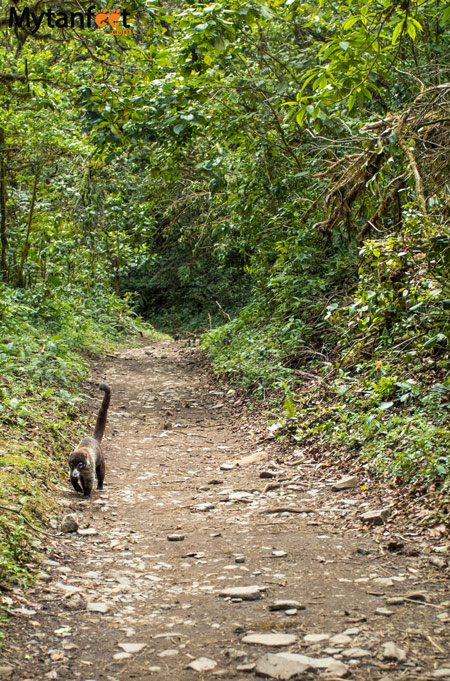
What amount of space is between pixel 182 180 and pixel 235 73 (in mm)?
6062

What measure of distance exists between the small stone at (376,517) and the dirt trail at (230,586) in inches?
2.0

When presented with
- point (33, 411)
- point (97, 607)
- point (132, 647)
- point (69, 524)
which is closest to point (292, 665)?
point (132, 647)

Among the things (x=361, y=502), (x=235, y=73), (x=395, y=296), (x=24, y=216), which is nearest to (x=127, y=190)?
(x=24, y=216)

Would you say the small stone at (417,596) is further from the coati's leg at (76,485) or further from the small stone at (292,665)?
the coati's leg at (76,485)

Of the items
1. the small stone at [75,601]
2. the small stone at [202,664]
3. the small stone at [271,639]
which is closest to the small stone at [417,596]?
the small stone at [271,639]

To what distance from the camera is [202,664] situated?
2.56m

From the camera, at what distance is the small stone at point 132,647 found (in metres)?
2.72

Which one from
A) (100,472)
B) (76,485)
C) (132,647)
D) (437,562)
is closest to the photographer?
(132,647)

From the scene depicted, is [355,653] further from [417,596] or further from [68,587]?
[68,587]

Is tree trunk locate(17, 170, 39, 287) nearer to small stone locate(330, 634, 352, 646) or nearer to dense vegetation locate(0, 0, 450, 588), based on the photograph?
dense vegetation locate(0, 0, 450, 588)

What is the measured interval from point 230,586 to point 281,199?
7.85 meters

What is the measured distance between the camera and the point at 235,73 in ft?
31.8

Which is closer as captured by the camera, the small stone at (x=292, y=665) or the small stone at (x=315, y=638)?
the small stone at (x=292, y=665)

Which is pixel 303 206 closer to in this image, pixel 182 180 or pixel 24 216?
pixel 24 216
